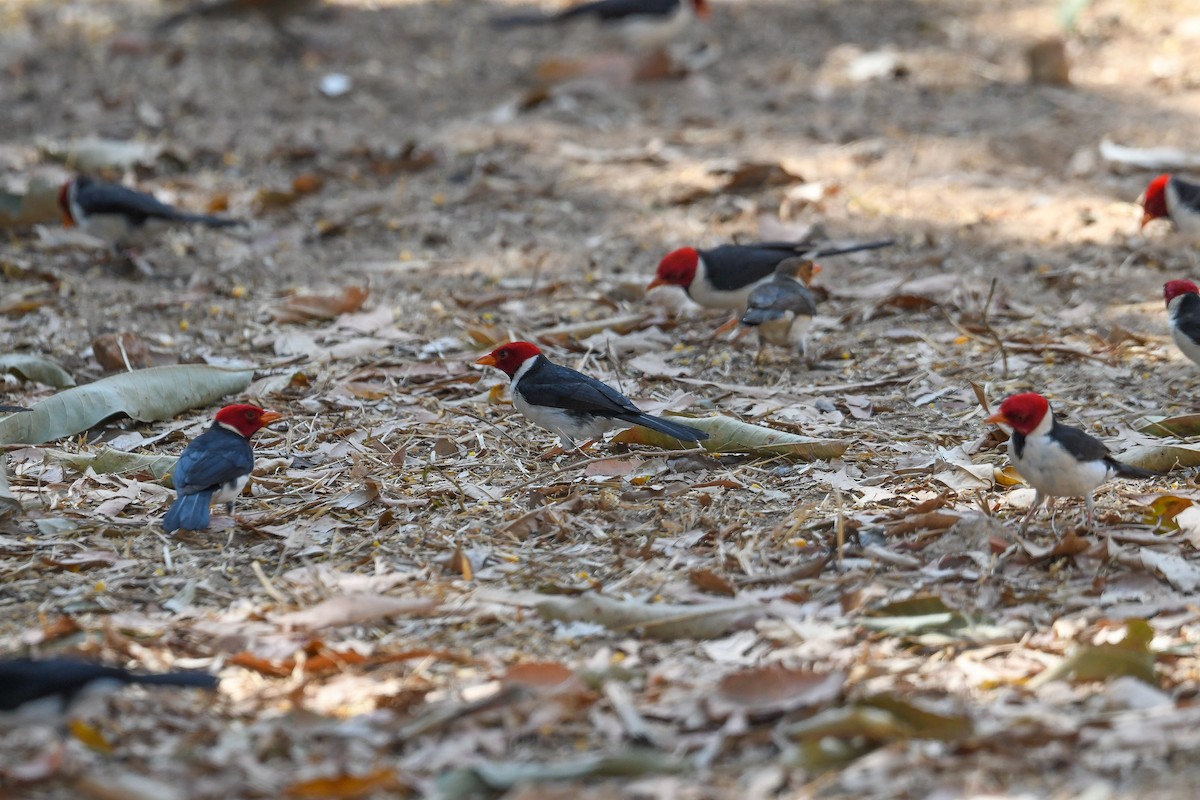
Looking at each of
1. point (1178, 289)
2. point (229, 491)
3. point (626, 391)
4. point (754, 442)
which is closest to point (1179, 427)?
point (1178, 289)

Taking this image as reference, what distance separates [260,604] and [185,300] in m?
3.58

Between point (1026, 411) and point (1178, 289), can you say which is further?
point (1178, 289)

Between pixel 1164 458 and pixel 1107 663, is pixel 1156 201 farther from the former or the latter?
pixel 1107 663

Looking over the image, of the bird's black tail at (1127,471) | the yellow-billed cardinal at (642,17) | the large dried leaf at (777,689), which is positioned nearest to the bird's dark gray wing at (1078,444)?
the bird's black tail at (1127,471)

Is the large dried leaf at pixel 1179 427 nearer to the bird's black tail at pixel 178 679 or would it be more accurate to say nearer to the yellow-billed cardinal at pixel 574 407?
the yellow-billed cardinal at pixel 574 407

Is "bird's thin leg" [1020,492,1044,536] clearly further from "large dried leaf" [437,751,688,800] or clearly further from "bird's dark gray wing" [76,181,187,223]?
"bird's dark gray wing" [76,181,187,223]

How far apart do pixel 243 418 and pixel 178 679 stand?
185 cm

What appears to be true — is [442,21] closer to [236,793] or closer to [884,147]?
[884,147]

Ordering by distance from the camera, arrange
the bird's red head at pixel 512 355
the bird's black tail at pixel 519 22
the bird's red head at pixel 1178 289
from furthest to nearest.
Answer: the bird's black tail at pixel 519 22 < the bird's red head at pixel 1178 289 < the bird's red head at pixel 512 355

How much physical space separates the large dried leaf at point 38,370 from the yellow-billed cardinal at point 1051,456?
4.04 meters

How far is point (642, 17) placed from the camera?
11.1 metres

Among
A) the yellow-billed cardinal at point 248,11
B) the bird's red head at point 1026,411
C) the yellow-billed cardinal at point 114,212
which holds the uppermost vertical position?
the yellow-billed cardinal at point 248,11

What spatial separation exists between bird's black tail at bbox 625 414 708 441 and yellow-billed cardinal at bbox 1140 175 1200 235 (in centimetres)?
345

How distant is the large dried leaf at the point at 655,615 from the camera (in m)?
3.85
